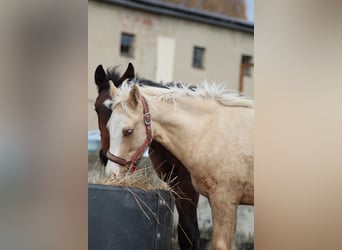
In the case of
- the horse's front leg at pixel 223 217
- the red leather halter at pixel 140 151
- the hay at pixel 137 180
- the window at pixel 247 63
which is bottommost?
the horse's front leg at pixel 223 217

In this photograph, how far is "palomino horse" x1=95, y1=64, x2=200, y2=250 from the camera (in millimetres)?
2176

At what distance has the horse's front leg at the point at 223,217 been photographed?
2.19 meters

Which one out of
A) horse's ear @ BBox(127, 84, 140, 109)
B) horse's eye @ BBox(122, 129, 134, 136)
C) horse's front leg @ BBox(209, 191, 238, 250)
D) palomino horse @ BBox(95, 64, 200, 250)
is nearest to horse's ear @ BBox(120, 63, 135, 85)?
palomino horse @ BBox(95, 64, 200, 250)

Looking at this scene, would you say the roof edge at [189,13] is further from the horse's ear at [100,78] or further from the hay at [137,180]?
the hay at [137,180]

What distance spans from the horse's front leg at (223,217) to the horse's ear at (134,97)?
1.62 ft

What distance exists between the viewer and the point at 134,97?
2.13 m

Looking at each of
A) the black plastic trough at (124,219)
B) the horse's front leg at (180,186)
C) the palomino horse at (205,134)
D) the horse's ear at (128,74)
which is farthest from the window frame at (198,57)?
the black plastic trough at (124,219)

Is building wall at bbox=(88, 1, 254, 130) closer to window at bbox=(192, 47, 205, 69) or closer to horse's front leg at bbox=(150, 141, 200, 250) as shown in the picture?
window at bbox=(192, 47, 205, 69)

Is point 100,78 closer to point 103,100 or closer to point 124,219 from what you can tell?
point 103,100

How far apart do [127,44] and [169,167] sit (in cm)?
57

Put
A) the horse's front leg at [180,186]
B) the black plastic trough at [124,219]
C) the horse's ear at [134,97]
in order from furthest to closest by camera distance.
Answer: the horse's front leg at [180,186] < the horse's ear at [134,97] < the black plastic trough at [124,219]
